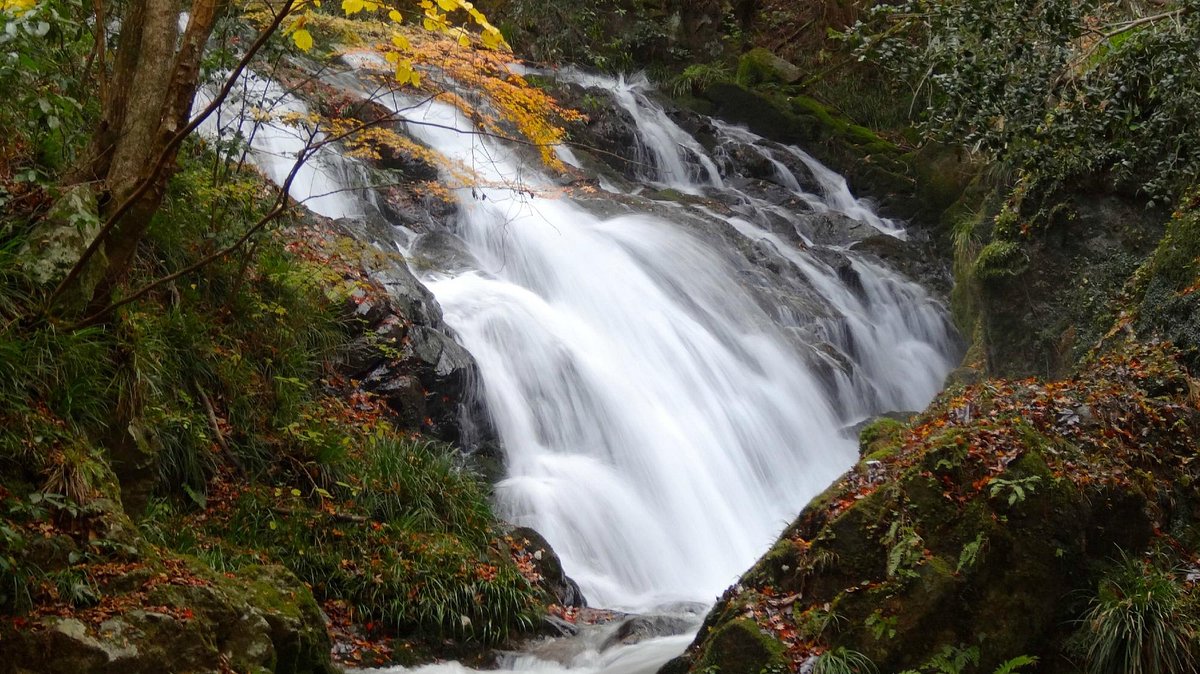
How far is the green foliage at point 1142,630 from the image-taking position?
5105mm

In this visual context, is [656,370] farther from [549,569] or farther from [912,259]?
[912,259]

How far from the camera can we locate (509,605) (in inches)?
283

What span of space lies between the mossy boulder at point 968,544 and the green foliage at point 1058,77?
9.83 ft

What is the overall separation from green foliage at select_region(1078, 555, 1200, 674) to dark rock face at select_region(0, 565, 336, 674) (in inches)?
170

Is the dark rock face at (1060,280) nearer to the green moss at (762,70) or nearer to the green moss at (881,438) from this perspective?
the green moss at (881,438)

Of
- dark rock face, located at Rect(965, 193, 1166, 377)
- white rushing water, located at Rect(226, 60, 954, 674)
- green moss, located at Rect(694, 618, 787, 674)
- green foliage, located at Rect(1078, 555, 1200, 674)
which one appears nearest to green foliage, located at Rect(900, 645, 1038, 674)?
green foliage, located at Rect(1078, 555, 1200, 674)

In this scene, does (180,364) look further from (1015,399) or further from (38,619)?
(1015,399)

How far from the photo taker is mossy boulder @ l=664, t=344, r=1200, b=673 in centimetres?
537

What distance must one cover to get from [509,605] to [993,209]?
9752 mm

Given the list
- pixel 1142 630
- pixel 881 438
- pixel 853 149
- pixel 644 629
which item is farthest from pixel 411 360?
pixel 853 149

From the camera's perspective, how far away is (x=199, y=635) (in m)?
4.48

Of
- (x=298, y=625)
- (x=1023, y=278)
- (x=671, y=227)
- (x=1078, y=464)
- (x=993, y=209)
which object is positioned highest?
(x=671, y=227)

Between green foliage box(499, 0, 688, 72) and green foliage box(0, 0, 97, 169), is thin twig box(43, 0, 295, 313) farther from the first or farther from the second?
green foliage box(499, 0, 688, 72)

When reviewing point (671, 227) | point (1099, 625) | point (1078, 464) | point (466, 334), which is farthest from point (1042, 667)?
point (671, 227)
